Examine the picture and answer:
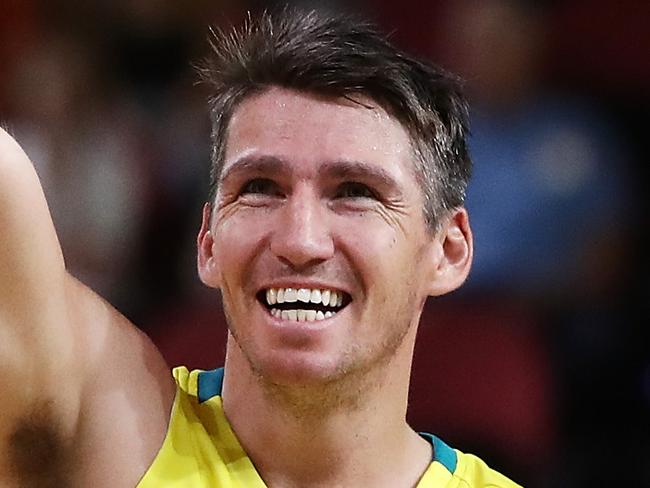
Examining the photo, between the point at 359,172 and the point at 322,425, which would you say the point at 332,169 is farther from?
the point at 322,425

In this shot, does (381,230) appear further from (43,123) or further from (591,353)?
(43,123)

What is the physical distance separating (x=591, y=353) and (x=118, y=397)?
5.31ft

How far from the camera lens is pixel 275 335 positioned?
1624 millimetres

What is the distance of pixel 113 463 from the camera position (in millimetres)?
1615

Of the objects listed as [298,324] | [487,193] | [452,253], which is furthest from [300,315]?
[487,193]

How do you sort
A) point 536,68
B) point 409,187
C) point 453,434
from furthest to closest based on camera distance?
point 536,68 → point 453,434 → point 409,187

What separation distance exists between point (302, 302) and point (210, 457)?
0.27m

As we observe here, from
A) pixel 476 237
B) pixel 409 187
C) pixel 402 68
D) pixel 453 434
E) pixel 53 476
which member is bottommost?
pixel 453 434

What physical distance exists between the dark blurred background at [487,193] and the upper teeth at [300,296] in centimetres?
108

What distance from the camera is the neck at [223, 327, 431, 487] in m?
1.71

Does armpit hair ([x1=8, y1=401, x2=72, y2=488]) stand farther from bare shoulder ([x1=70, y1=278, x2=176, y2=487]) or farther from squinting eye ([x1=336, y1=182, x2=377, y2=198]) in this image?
squinting eye ([x1=336, y1=182, x2=377, y2=198])

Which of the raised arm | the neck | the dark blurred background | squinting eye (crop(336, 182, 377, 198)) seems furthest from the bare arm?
the dark blurred background

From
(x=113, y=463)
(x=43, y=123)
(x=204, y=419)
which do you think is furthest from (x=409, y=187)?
(x=43, y=123)

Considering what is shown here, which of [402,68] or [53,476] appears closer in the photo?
[53,476]
